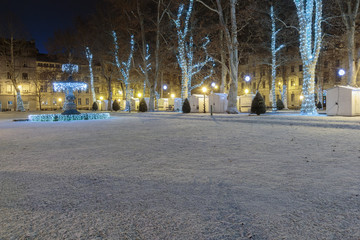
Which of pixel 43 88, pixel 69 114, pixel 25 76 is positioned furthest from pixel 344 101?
pixel 25 76

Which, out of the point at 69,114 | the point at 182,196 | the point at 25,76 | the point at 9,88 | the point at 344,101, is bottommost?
the point at 182,196

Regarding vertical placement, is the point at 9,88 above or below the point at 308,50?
above

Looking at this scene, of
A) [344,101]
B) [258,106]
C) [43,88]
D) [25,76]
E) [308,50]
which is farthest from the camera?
[43,88]

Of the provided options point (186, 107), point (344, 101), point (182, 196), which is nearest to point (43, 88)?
point (186, 107)

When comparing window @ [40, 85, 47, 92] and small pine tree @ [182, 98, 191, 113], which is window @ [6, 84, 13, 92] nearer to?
window @ [40, 85, 47, 92]

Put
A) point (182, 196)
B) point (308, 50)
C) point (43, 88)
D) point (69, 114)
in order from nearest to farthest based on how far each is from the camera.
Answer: point (182, 196)
point (308, 50)
point (69, 114)
point (43, 88)

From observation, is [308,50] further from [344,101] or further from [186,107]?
[186,107]

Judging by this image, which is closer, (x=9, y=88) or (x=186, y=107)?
(x=186, y=107)

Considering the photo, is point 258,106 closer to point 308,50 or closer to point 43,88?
point 308,50

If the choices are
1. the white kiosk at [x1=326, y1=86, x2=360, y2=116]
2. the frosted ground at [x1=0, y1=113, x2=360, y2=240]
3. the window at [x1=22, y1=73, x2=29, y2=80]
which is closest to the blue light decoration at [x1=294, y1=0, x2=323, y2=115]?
the white kiosk at [x1=326, y1=86, x2=360, y2=116]

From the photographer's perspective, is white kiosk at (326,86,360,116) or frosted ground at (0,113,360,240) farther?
white kiosk at (326,86,360,116)

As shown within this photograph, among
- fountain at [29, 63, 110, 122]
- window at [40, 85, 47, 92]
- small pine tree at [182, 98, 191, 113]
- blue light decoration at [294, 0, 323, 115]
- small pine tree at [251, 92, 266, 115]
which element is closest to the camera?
fountain at [29, 63, 110, 122]

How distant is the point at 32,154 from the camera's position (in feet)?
19.9

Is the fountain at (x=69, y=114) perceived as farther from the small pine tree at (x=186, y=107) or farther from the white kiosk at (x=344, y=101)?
the white kiosk at (x=344, y=101)
